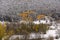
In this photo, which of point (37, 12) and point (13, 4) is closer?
point (37, 12)

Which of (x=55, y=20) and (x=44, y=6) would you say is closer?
(x=55, y=20)

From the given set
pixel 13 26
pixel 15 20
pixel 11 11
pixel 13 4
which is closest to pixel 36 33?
pixel 13 26

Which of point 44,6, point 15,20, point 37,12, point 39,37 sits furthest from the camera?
point 44,6

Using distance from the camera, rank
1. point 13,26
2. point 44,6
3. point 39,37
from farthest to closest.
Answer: point 44,6 → point 13,26 → point 39,37

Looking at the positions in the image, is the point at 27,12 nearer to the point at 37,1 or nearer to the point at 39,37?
the point at 37,1

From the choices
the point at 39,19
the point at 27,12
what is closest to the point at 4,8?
the point at 27,12

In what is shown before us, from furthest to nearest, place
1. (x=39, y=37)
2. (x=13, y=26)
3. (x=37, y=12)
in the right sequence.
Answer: (x=37, y=12) < (x=13, y=26) < (x=39, y=37)

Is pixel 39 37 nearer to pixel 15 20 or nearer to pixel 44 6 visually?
pixel 15 20

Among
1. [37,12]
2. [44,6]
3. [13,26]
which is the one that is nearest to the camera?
[13,26]
